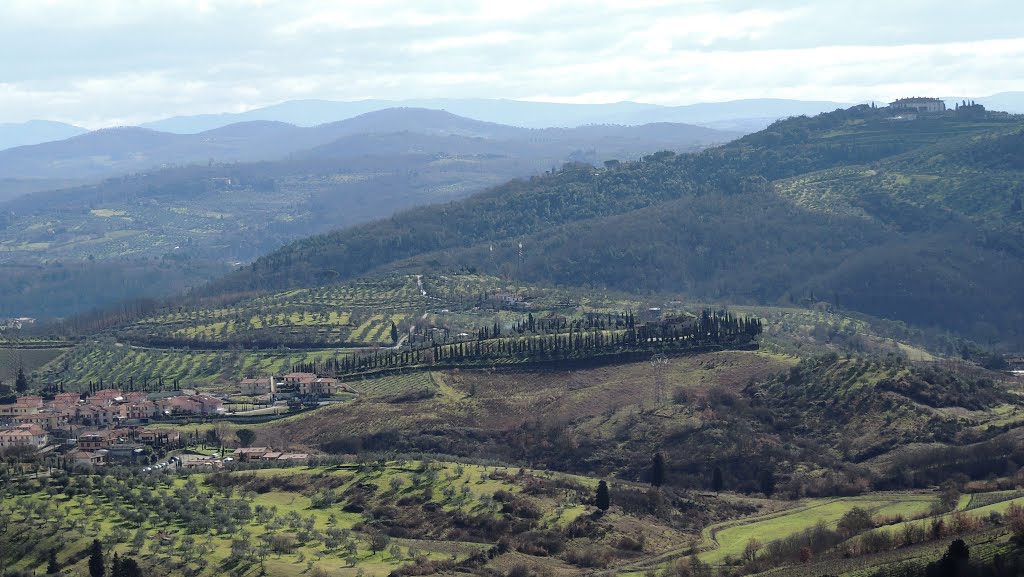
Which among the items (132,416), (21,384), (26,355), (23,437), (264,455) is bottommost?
(264,455)

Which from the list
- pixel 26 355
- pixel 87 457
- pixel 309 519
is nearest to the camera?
pixel 309 519

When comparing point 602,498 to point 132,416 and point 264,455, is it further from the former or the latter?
point 132,416

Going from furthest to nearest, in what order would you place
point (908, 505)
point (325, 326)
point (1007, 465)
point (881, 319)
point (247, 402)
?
point (881, 319) < point (325, 326) < point (247, 402) < point (1007, 465) < point (908, 505)

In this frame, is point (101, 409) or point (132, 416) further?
point (132, 416)

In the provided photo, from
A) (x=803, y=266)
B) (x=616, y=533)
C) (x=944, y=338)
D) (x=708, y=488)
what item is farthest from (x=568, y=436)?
(x=803, y=266)

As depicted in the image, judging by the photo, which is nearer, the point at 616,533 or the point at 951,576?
the point at 951,576

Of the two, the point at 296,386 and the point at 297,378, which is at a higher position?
the point at 297,378

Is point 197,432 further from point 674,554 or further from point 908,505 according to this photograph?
point 908,505

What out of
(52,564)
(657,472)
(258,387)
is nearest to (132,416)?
(258,387)

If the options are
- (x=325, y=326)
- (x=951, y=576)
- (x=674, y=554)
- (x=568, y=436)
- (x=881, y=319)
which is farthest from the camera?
(x=881, y=319)
